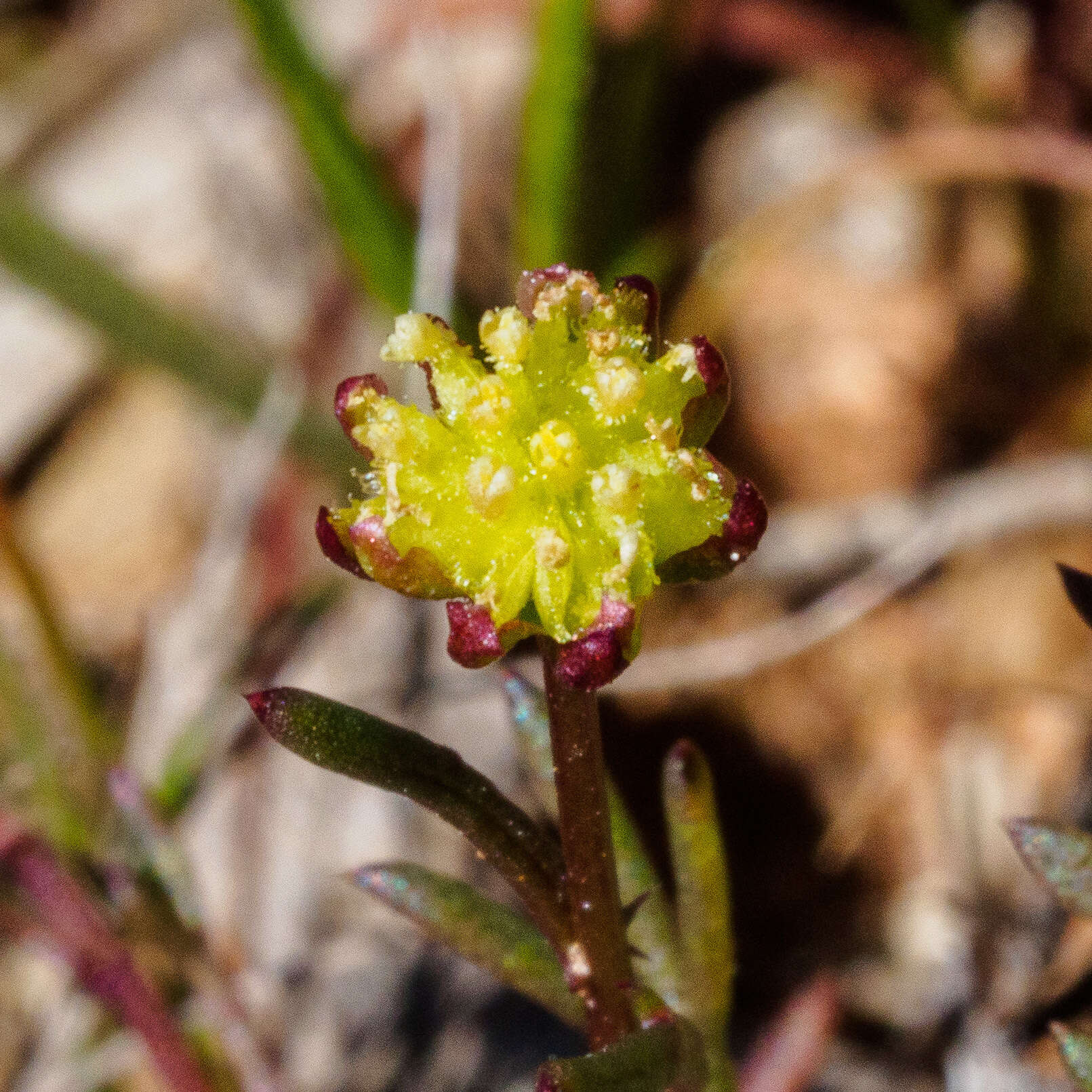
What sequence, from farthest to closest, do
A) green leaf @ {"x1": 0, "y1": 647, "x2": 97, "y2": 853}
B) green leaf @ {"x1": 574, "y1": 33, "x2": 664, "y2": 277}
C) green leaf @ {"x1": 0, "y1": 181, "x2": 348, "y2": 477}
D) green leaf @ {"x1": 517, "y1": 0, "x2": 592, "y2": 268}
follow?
green leaf @ {"x1": 574, "y1": 33, "x2": 664, "y2": 277} → green leaf @ {"x1": 0, "y1": 181, "x2": 348, "y2": 477} → green leaf @ {"x1": 517, "y1": 0, "x2": 592, "y2": 268} → green leaf @ {"x1": 0, "y1": 647, "x2": 97, "y2": 853}

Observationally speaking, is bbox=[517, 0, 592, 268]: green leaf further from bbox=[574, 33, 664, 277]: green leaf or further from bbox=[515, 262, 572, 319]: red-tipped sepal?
bbox=[515, 262, 572, 319]: red-tipped sepal

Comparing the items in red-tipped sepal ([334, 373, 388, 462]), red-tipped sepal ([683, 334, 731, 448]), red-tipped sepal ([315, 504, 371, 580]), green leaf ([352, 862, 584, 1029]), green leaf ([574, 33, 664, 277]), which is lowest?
green leaf ([352, 862, 584, 1029])

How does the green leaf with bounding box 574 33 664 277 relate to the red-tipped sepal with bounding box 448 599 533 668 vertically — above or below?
above

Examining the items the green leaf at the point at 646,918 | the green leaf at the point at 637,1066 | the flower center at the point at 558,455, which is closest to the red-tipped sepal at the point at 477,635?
the flower center at the point at 558,455

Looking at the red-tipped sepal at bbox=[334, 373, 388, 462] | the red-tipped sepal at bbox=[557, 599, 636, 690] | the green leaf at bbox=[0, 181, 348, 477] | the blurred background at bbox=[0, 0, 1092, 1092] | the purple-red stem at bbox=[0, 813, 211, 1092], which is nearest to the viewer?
the red-tipped sepal at bbox=[557, 599, 636, 690]

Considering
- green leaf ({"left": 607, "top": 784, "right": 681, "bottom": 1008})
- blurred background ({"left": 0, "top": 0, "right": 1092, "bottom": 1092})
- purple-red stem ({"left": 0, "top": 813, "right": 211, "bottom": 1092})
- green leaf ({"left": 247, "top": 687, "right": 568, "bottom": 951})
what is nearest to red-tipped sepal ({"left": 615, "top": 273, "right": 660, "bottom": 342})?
green leaf ({"left": 247, "top": 687, "right": 568, "bottom": 951})

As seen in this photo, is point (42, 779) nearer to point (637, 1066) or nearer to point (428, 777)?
point (428, 777)

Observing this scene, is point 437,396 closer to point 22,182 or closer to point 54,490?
point 54,490

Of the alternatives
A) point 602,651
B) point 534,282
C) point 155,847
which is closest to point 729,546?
point 602,651

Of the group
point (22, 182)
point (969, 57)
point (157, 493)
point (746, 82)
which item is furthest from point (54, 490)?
point (969, 57)
